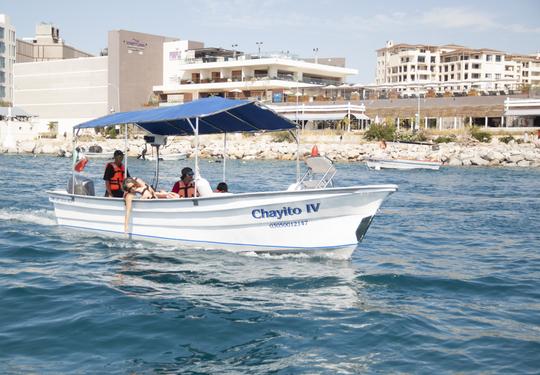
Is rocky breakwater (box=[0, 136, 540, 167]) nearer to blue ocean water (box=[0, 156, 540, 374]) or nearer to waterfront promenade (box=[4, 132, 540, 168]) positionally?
waterfront promenade (box=[4, 132, 540, 168])

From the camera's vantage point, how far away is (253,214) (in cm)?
1280

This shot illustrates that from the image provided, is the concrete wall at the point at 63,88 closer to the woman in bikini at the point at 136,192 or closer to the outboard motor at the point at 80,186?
the outboard motor at the point at 80,186

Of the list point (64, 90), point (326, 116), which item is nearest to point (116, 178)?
point (326, 116)

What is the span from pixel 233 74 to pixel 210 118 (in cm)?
7328

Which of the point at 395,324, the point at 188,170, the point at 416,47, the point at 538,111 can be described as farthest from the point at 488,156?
the point at 416,47

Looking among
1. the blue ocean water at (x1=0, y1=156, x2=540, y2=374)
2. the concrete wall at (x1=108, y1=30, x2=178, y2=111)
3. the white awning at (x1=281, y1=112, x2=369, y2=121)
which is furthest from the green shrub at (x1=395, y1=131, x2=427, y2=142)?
the concrete wall at (x1=108, y1=30, x2=178, y2=111)

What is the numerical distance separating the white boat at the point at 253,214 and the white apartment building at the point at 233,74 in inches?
2513

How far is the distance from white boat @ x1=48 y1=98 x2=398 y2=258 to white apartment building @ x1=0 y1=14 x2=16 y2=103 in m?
102

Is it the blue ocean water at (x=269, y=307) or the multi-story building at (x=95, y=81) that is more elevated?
the multi-story building at (x=95, y=81)

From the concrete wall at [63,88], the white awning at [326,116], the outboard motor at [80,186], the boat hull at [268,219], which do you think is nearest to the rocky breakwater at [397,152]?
the white awning at [326,116]

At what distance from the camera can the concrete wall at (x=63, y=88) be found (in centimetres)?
9250

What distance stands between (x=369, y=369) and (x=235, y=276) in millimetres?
4598

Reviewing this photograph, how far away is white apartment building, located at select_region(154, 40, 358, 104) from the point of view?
272 ft

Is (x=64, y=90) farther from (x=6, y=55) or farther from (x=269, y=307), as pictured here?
(x=269, y=307)
